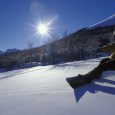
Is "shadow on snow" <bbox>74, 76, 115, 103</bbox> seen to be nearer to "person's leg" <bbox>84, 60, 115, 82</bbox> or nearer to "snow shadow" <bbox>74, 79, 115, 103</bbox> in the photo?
"snow shadow" <bbox>74, 79, 115, 103</bbox>

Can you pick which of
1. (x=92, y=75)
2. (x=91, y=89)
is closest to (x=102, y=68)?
(x=92, y=75)

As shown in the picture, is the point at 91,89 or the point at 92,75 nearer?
the point at 91,89

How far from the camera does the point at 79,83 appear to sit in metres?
2.52

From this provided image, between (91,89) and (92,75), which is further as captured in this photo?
(92,75)

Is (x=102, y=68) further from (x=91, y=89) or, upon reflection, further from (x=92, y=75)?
(x=91, y=89)

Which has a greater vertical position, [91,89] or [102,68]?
[102,68]

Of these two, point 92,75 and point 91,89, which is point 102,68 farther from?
point 91,89

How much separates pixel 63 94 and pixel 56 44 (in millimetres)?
45277

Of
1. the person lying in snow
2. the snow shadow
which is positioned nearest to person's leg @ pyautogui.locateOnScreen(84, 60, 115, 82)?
the person lying in snow

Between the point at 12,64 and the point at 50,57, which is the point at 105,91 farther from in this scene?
the point at 12,64

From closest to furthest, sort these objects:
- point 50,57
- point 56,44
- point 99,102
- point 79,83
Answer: point 99,102
point 79,83
point 50,57
point 56,44

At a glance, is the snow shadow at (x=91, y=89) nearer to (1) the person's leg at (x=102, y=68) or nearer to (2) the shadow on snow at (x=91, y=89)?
(2) the shadow on snow at (x=91, y=89)

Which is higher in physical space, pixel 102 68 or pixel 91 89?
pixel 102 68

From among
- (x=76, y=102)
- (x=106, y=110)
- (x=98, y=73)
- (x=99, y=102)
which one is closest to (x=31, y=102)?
(x=76, y=102)
